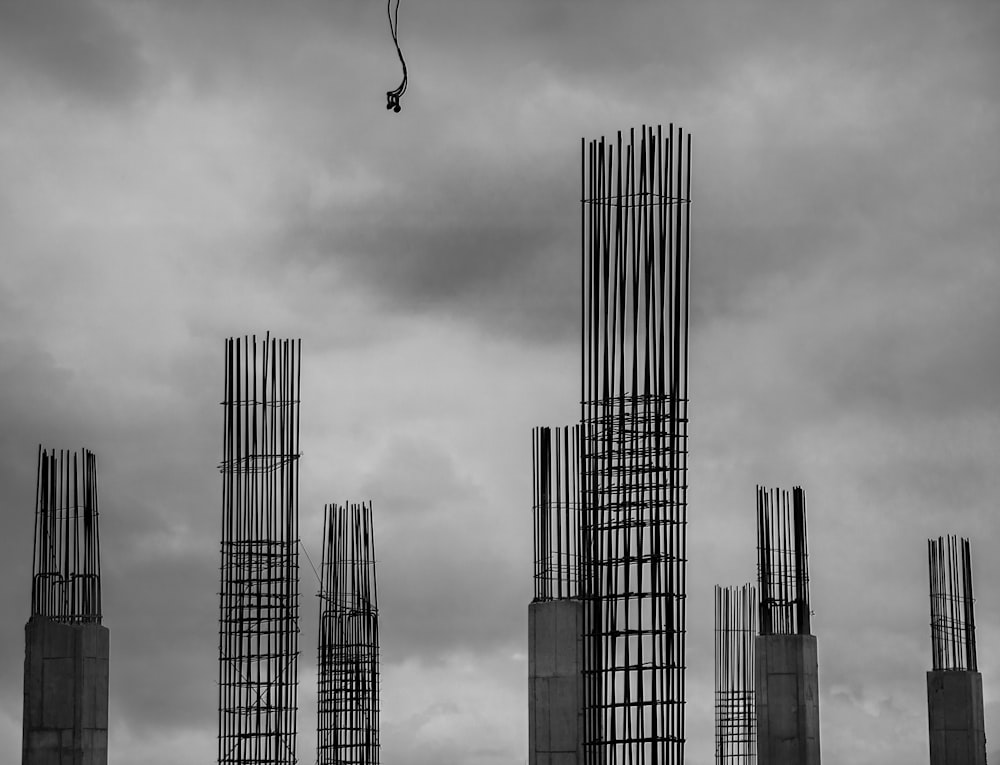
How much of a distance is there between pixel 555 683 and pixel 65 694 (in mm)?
5979

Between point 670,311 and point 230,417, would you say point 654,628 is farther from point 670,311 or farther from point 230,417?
point 230,417

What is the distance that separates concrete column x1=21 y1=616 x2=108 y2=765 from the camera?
20422 mm

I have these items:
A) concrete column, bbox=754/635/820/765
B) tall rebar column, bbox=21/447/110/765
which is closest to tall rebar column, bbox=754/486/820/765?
concrete column, bbox=754/635/820/765

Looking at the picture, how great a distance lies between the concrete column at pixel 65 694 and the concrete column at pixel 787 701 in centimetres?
1025

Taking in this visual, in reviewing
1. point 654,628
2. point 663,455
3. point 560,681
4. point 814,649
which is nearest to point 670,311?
point 663,455

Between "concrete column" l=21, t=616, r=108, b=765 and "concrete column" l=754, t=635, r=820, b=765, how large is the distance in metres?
10.3

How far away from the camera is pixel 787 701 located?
84.7ft

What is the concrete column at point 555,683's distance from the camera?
19484mm

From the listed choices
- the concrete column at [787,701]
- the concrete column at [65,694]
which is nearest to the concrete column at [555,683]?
the concrete column at [65,694]

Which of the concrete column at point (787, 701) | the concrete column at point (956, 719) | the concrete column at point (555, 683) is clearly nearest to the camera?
the concrete column at point (555, 683)

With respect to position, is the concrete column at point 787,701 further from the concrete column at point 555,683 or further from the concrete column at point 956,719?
the concrete column at point 555,683

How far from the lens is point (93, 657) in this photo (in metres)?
20.8

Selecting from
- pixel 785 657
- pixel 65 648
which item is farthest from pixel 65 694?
pixel 785 657

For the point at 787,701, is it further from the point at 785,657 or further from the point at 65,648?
the point at 65,648
